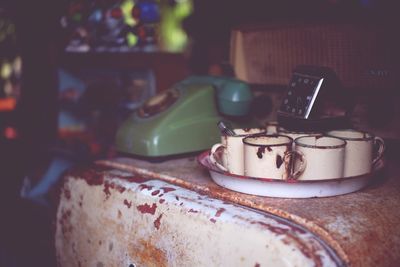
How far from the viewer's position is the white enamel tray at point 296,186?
36.1 inches

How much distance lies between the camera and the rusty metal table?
77 cm

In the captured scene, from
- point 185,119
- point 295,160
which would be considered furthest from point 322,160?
point 185,119

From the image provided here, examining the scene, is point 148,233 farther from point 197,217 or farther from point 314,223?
→ point 314,223

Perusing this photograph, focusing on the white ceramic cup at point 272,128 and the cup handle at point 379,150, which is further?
the white ceramic cup at point 272,128

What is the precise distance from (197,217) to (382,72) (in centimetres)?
69

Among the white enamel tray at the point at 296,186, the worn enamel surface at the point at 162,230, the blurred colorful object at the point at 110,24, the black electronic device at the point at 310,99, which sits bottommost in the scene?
the worn enamel surface at the point at 162,230

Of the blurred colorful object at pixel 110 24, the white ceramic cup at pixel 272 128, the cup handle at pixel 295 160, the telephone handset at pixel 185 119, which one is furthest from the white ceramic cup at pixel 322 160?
the blurred colorful object at pixel 110 24

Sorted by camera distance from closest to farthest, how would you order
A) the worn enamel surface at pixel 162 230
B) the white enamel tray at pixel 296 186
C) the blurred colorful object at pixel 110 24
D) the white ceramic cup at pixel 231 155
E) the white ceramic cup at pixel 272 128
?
the worn enamel surface at pixel 162 230
the white enamel tray at pixel 296 186
the white ceramic cup at pixel 231 155
the white ceramic cup at pixel 272 128
the blurred colorful object at pixel 110 24

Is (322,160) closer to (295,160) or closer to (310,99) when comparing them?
(295,160)

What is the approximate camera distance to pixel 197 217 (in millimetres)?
900

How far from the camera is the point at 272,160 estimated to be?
0.95m

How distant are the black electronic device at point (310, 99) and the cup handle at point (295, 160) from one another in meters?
0.17

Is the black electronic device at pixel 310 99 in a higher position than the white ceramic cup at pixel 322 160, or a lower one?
higher

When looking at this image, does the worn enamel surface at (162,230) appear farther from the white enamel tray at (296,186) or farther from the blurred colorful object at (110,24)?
the blurred colorful object at (110,24)
